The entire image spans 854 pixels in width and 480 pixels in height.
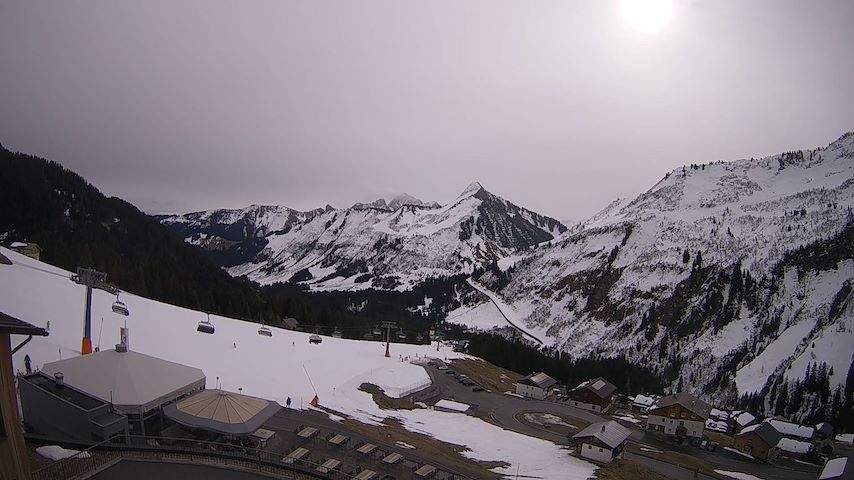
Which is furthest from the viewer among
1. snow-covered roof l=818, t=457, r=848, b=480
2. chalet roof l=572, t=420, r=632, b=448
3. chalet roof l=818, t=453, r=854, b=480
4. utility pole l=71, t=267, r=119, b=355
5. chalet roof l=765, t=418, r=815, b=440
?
chalet roof l=765, t=418, r=815, b=440

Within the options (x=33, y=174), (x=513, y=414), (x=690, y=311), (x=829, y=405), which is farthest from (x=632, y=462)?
(x=33, y=174)

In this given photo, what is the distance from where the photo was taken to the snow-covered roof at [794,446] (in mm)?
56375

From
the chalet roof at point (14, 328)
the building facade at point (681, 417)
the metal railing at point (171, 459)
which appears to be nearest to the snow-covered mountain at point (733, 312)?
the building facade at point (681, 417)

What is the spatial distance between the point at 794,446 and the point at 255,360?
66.8 m

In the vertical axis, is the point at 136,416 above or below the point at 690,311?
below

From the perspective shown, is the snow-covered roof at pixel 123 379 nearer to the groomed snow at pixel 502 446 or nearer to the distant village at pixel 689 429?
the groomed snow at pixel 502 446

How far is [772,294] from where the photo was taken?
15762 centimetres

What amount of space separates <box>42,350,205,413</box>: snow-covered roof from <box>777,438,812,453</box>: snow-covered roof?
68.6 metres

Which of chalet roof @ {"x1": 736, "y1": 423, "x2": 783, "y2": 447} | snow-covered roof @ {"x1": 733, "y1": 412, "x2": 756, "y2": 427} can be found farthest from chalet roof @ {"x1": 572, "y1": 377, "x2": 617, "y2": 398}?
chalet roof @ {"x1": 736, "y1": 423, "x2": 783, "y2": 447}

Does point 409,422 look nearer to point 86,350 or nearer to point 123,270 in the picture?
point 86,350

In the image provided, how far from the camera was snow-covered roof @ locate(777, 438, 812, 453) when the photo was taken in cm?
5638

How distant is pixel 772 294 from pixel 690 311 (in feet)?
86.3

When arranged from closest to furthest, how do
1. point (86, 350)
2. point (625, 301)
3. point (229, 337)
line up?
point (86, 350)
point (229, 337)
point (625, 301)

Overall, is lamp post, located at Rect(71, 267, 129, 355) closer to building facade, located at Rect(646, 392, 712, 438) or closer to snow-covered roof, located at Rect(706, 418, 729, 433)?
building facade, located at Rect(646, 392, 712, 438)
